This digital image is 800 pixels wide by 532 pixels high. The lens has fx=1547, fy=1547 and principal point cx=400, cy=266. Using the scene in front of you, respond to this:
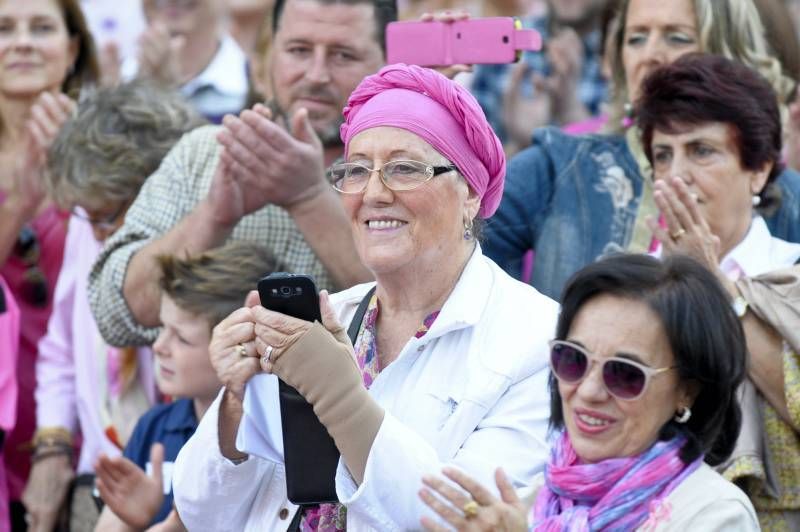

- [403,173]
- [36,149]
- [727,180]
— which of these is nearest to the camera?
[403,173]

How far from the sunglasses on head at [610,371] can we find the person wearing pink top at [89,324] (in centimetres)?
254

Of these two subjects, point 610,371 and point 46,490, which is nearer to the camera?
point 610,371

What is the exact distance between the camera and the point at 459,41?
4.62 meters

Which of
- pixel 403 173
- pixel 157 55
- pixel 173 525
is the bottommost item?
pixel 173 525

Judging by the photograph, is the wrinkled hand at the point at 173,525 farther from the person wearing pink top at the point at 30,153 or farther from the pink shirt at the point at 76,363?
the person wearing pink top at the point at 30,153

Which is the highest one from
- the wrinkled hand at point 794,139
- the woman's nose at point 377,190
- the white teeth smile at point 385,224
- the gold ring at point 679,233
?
the woman's nose at point 377,190

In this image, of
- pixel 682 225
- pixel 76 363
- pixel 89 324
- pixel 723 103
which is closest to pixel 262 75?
pixel 89 324

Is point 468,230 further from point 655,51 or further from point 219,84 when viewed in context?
point 219,84

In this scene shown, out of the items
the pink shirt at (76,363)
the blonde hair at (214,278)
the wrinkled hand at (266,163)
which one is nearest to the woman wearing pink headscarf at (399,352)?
the wrinkled hand at (266,163)

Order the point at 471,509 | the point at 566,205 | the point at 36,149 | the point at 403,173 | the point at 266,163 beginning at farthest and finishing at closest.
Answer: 1. the point at 36,149
2. the point at 566,205
3. the point at 266,163
4. the point at 403,173
5. the point at 471,509

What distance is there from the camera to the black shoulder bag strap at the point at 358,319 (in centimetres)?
377

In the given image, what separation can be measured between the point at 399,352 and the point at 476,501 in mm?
725

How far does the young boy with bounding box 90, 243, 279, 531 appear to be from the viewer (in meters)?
4.56

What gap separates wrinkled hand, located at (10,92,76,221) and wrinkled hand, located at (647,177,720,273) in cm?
253
